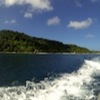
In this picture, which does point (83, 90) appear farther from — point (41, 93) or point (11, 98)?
point (11, 98)

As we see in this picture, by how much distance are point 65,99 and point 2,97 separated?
541 centimetres

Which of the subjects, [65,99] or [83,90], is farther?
[83,90]

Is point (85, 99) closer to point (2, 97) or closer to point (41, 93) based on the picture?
point (41, 93)

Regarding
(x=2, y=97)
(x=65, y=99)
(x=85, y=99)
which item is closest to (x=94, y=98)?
(x=85, y=99)

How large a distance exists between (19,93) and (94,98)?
695cm

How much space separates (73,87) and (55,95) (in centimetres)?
460

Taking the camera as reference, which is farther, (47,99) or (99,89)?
(99,89)

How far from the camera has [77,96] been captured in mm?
25406

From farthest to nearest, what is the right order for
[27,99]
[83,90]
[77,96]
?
1. [83,90]
2. [77,96]
3. [27,99]

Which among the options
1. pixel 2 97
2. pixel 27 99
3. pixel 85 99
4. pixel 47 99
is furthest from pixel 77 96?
pixel 2 97

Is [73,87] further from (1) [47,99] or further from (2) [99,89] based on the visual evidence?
(1) [47,99]

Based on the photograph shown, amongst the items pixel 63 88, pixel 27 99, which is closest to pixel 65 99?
pixel 27 99

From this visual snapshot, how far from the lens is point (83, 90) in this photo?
1110 inches

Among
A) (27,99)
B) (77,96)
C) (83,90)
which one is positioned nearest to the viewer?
(27,99)
